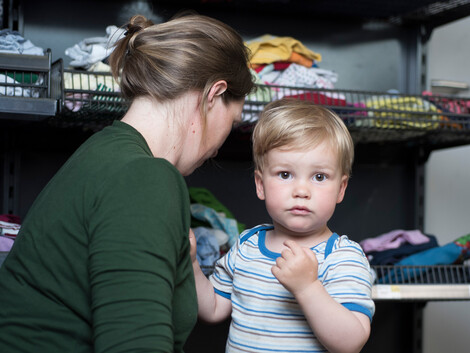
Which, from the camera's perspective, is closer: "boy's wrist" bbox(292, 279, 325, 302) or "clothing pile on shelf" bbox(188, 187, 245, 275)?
"boy's wrist" bbox(292, 279, 325, 302)

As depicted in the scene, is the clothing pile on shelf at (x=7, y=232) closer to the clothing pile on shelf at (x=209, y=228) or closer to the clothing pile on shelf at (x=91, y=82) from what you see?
the clothing pile on shelf at (x=91, y=82)

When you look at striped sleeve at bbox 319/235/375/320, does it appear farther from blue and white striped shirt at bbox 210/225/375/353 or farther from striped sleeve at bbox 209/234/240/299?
striped sleeve at bbox 209/234/240/299

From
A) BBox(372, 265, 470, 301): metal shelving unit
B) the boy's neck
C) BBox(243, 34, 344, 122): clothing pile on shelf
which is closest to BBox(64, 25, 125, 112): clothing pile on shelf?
BBox(243, 34, 344, 122): clothing pile on shelf

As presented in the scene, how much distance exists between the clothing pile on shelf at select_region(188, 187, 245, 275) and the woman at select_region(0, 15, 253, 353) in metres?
0.68

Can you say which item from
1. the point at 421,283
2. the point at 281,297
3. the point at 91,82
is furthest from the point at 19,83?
the point at 421,283

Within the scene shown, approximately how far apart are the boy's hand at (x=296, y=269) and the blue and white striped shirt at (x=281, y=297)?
58mm

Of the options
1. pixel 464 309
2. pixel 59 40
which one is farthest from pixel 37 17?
pixel 464 309

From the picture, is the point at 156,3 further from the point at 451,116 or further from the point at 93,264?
the point at 93,264

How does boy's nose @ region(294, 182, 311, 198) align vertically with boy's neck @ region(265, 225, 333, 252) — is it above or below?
above

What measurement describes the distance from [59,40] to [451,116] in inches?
49.2

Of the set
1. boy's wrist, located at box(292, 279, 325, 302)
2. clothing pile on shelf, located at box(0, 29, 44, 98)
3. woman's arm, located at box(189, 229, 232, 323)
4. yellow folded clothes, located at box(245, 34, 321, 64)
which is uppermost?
yellow folded clothes, located at box(245, 34, 321, 64)

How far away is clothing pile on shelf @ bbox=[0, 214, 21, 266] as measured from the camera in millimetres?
1433

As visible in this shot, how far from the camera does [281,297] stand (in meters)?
1.09

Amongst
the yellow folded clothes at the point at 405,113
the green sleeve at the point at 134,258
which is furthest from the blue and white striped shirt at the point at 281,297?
the yellow folded clothes at the point at 405,113
